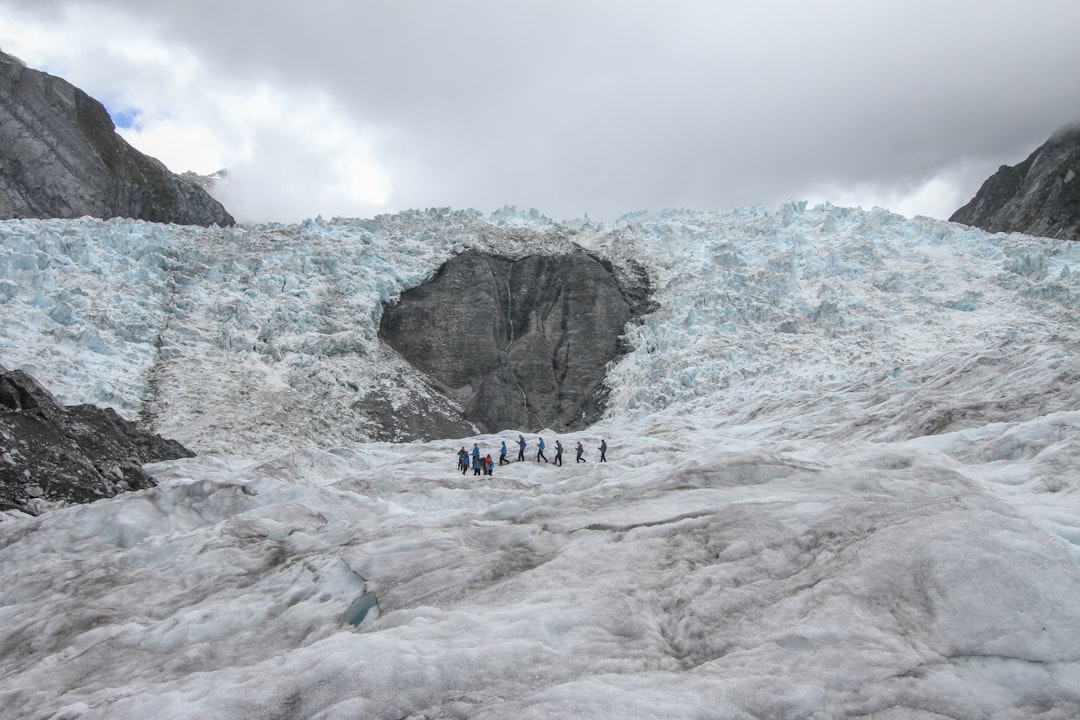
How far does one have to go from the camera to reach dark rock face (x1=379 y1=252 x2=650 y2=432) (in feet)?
151

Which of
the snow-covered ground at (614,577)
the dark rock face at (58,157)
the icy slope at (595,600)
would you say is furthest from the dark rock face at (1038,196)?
the dark rock face at (58,157)

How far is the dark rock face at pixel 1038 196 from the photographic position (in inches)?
2939

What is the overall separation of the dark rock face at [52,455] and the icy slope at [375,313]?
11170mm

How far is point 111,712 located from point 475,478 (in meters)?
10.8

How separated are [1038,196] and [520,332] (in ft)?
215

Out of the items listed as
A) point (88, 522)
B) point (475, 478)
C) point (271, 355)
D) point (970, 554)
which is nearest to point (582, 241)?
point (271, 355)

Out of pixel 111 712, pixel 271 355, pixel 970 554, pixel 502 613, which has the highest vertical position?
pixel 271 355

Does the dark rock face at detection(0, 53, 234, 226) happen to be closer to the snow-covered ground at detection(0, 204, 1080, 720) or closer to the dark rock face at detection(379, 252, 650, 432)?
the dark rock face at detection(379, 252, 650, 432)

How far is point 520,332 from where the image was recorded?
2117 inches

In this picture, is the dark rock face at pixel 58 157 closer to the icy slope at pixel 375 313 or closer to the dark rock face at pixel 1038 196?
the icy slope at pixel 375 313

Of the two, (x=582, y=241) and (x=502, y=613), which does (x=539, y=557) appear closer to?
(x=502, y=613)

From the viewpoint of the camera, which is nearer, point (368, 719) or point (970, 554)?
point (368, 719)

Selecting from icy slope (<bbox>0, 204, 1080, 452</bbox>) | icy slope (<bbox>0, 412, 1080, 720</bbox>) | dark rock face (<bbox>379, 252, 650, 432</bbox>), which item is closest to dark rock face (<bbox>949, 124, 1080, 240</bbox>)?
icy slope (<bbox>0, 204, 1080, 452</bbox>)

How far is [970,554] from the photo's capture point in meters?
7.35
